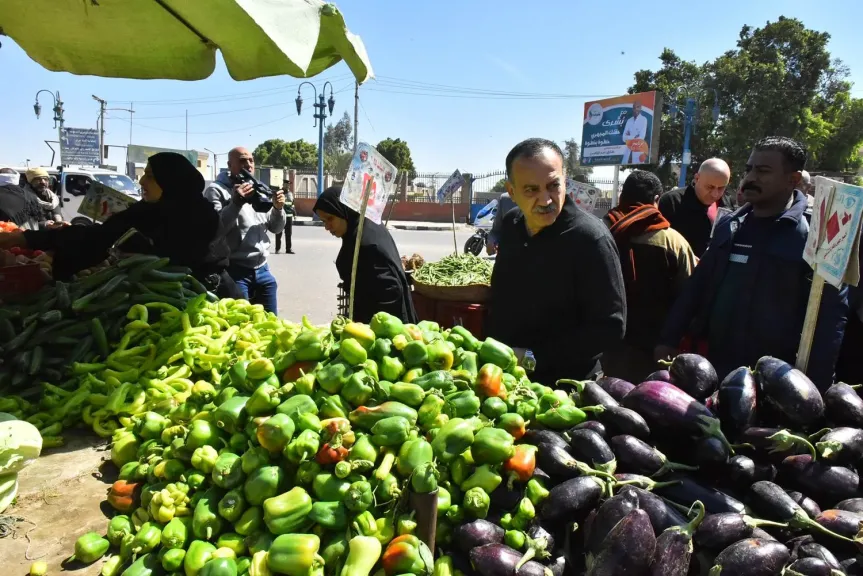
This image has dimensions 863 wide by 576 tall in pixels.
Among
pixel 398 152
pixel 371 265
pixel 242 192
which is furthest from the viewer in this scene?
pixel 398 152

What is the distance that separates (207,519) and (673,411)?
1.43 meters

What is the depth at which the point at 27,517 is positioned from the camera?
6.80 feet

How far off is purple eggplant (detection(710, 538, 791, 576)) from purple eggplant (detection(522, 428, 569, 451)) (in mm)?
498

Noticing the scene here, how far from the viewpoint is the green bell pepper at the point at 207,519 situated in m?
1.65

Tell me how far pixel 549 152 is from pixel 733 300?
1431mm

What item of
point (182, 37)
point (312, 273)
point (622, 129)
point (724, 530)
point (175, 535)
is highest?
point (622, 129)

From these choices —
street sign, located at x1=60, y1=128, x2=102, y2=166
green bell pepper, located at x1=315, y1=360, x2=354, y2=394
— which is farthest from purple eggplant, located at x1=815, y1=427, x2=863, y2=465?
street sign, located at x1=60, y1=128, x2=102, y2=166

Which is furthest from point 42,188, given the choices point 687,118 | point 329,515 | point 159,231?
point 687,118

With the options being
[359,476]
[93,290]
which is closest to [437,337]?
[359,476]

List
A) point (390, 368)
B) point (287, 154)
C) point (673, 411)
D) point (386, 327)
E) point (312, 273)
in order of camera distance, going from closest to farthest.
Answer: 1. point (673, 411)
2. point (390, 368)
3. point (386, 327)
4. point (312, 273)
5. point (287, 154)

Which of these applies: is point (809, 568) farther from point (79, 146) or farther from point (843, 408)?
point (79, 146)

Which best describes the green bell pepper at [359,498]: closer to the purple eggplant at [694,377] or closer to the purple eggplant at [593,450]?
the purple eggplant at [593,450]

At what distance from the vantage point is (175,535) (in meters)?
1.66

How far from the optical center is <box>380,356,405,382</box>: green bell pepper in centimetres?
194
